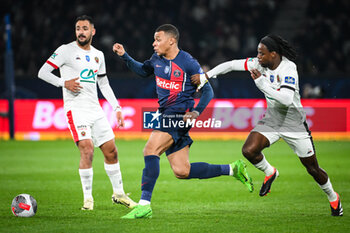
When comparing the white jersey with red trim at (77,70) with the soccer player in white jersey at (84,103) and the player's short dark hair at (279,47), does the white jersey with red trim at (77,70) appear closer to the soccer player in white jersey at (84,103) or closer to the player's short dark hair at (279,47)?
the soccer player in white jersey at (84,103)

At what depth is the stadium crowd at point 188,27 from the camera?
20797mm

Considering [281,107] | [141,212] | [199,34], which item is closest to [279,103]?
[281,107]

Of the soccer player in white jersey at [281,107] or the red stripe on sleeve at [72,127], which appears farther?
the red stripe on sleeve at [72,127]

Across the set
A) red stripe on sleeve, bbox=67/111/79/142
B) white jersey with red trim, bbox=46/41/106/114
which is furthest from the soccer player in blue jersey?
red stripe on sleeve, bbox=67/111/79/142

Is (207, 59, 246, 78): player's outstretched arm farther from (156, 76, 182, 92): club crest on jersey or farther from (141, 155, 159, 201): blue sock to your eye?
(141, 155, 159, 201): blue sock

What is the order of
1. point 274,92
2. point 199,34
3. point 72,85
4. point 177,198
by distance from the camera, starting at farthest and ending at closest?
1. point 199,34
2. point 177,198
3. point 72,85
4. point 274,92

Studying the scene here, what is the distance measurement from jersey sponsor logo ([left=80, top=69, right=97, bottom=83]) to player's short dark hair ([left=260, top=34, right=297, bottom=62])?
210 cm

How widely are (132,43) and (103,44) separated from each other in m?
1.06

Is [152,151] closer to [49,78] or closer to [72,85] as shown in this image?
[72,85]

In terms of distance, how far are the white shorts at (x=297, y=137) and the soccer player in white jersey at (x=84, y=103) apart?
6.08ft

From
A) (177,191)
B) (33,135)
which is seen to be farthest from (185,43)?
(177,191)

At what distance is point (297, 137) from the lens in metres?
6.74

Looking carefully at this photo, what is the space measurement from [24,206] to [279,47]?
337 centimetres

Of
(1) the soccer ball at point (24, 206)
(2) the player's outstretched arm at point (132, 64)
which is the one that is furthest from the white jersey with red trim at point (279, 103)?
(1) the soccer ball at point (24, 206)
